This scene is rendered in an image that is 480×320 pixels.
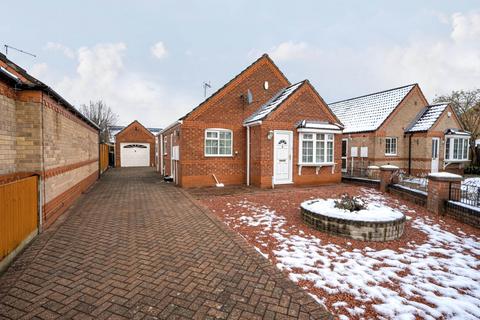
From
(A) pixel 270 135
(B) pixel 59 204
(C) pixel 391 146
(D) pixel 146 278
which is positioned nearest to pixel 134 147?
(A) pixel 270 135

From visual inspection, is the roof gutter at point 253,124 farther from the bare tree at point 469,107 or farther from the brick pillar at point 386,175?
the bare tree at point 469,107

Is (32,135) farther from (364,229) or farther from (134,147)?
(134,147)

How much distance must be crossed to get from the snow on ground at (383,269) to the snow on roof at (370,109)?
561 inches

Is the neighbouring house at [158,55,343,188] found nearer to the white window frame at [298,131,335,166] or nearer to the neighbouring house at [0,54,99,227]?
the white window frame at [298,131,335,166]

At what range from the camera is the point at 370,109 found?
20016mm

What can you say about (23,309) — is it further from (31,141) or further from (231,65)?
(231,65)

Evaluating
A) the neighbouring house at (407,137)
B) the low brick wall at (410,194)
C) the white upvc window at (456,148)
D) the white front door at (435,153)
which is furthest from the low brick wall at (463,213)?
the white upvc window at (456,148)

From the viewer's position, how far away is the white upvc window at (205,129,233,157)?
12438 millimetres

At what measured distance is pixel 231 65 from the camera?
22000 mm

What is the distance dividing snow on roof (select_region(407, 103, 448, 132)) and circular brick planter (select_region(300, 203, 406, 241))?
16.5 m

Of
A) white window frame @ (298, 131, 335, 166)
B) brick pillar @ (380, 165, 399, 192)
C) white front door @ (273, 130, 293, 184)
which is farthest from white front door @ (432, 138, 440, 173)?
white front door @ (273, 130, 293, 184)

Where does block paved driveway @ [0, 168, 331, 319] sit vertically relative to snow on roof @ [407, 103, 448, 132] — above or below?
below

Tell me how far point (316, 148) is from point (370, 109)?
10.7m

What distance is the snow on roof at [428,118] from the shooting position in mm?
17731
